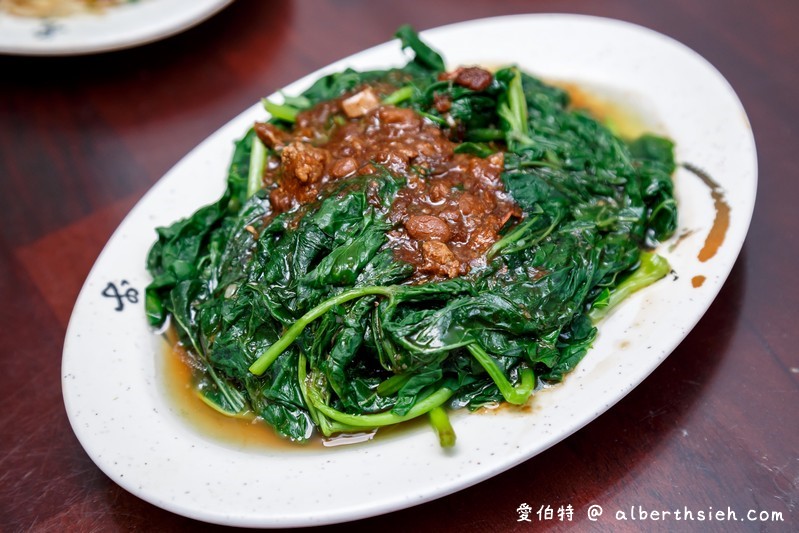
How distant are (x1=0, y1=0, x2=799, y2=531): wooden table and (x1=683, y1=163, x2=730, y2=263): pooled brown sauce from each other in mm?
400

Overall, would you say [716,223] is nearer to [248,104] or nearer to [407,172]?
[407,172]

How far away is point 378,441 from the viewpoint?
2.41 m

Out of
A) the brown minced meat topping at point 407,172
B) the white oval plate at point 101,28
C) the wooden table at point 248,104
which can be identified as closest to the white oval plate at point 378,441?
the wooden table at point 248,104

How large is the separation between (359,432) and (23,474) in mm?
1399

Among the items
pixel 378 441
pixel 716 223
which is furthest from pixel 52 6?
pixel 716 223

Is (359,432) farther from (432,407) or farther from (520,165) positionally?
(520,165)

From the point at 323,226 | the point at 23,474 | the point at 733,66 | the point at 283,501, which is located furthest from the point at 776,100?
the point at 23,474

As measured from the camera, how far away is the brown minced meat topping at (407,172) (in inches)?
101

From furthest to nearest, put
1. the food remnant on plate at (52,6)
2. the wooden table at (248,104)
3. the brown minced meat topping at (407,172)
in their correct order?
the food remnant on plate at (52,6) → the brown minced meat topping at (407,172) → the wooden table at (248,104)

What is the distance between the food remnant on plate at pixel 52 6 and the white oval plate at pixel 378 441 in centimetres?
184

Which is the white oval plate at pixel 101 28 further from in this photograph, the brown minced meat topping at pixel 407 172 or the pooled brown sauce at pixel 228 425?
the pooled brown sauce at pixel 228 425

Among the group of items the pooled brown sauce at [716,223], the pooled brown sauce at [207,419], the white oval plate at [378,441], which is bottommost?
the pooled brown sauce at [207,419]

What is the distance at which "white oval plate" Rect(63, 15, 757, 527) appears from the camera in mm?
2119

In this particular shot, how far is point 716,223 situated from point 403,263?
1227 mm
